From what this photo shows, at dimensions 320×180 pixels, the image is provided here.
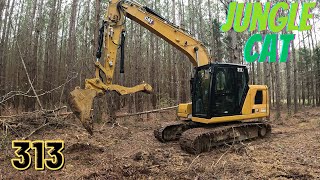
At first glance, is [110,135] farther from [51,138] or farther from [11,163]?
[11,163]

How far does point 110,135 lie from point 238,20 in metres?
7.15

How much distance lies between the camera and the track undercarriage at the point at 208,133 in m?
5.99

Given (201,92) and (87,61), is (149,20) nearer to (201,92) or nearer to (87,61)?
(201,92)

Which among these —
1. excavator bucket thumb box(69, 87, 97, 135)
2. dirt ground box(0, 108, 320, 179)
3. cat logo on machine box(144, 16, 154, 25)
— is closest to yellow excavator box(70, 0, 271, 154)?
cat logo on machine box(144, 16, 154, 25)

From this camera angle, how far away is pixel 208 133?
6148 millimetres

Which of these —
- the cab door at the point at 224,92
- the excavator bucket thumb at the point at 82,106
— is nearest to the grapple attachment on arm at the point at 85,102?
the excavator bucket thumb at the point at 82,106

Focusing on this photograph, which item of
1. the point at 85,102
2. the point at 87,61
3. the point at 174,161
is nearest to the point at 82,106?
the point at 85,102

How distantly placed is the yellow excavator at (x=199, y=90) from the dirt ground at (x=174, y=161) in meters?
0.38

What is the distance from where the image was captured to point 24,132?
7332 mm

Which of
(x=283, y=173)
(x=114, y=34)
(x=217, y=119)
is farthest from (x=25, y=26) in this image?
(x=283, y=173)

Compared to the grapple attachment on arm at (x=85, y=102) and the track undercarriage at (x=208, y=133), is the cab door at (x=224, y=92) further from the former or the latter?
the grapple attachment on arm at (x=85, y=102)

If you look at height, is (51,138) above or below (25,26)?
below

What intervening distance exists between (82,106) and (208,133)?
315cm

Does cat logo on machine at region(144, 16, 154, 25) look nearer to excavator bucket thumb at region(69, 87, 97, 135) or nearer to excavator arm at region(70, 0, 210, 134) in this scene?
excavator arm at region(70, 0, 210, 134)
